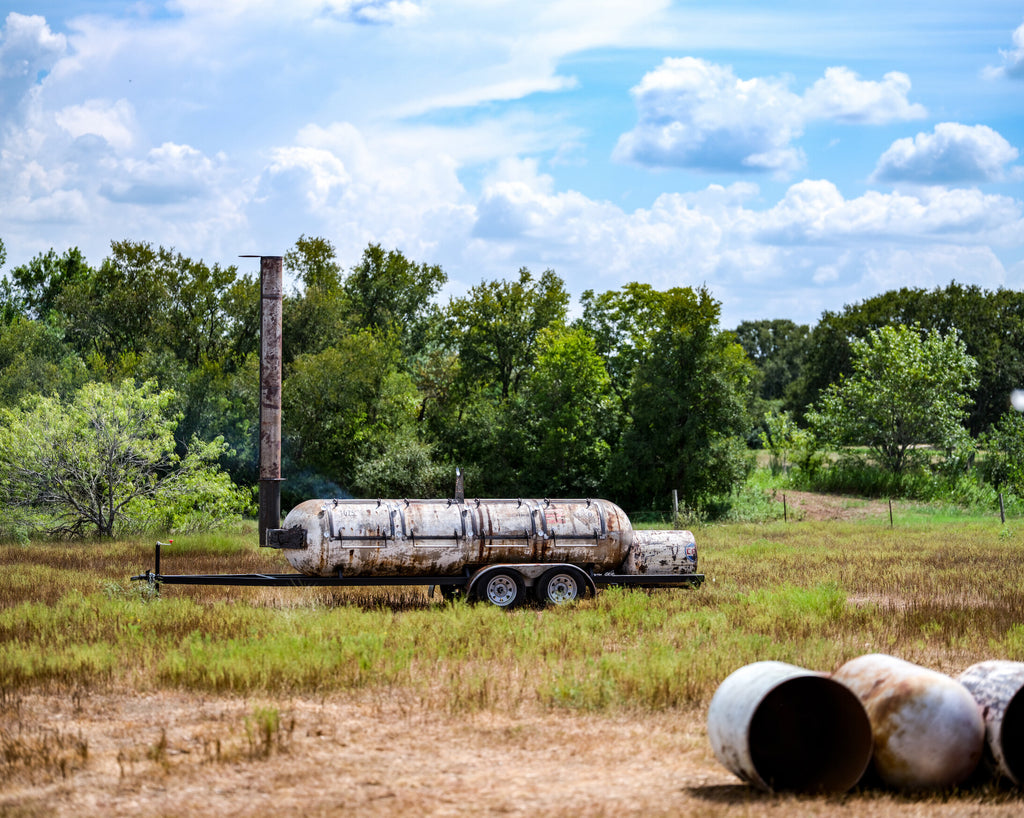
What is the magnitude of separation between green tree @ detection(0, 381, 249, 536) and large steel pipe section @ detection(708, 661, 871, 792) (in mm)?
24503

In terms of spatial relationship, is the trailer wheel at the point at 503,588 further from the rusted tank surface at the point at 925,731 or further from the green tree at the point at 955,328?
the green tree at the point at 955,328

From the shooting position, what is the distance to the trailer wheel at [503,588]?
54.9 ft

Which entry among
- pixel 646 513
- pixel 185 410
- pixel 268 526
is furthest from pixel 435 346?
pixel 268 526

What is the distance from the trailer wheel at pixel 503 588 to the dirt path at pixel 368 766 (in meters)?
6.30

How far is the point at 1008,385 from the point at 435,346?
3735 centimetres

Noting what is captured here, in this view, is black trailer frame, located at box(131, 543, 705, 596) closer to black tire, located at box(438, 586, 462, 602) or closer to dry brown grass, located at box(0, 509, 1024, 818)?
black tire, located at box(438, 586, 462, 602)

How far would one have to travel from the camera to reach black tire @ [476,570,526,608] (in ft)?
54.8

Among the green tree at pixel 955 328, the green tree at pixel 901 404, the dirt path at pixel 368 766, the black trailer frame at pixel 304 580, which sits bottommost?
the dirt path at pixel 368 766

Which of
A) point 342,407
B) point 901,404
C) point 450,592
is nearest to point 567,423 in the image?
point 342,407

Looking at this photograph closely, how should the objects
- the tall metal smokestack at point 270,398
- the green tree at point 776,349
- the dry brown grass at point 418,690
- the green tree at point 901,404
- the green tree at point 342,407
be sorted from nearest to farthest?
the dry brown grass at point 418,690 < the tall metal smokestack at point 270,398 < the green tree at point 342,407 < the green tree at point 901,404 < the green tree at point 776,349

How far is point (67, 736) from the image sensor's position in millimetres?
9188

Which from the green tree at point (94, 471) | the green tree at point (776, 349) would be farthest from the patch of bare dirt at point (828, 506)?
the green tree at point (776, 349)

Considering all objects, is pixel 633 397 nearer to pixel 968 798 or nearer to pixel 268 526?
pixel 268 526

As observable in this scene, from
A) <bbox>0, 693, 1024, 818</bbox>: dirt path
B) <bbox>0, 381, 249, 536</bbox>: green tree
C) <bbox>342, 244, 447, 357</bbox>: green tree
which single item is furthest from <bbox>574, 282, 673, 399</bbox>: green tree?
<bbox>0, 693, 1024, 818</bbox>: dirt path
